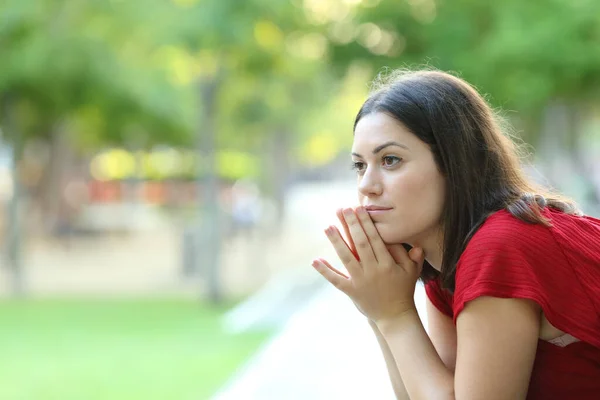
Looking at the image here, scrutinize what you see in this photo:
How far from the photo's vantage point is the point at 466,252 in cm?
179

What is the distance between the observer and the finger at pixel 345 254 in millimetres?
1998

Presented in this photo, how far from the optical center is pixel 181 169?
123 feet

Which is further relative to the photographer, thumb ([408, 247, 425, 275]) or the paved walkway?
the paved walkway

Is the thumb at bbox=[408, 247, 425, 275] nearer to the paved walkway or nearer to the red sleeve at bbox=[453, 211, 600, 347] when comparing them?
the red sleeve at bbox=[453, 211, 600, 347]

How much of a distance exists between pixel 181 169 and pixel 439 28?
2595 centimetres

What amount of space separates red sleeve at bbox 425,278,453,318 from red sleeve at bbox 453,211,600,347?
1.18ft

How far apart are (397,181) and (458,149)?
0.14m

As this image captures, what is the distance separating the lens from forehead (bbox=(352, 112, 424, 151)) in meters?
1.92

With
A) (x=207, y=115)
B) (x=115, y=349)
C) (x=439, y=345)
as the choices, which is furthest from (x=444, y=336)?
(x=207, y=115)

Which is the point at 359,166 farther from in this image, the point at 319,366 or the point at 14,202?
the point at 14,202

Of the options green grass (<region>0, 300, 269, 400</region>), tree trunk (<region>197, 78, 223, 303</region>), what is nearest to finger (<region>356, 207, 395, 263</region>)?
green grass (<region>0, 300, 269, 400</region>)

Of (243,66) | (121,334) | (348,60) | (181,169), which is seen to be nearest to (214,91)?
(243,66)

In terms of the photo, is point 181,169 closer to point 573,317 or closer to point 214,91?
point 214,91

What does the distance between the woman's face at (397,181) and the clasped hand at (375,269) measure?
0.09 feet
